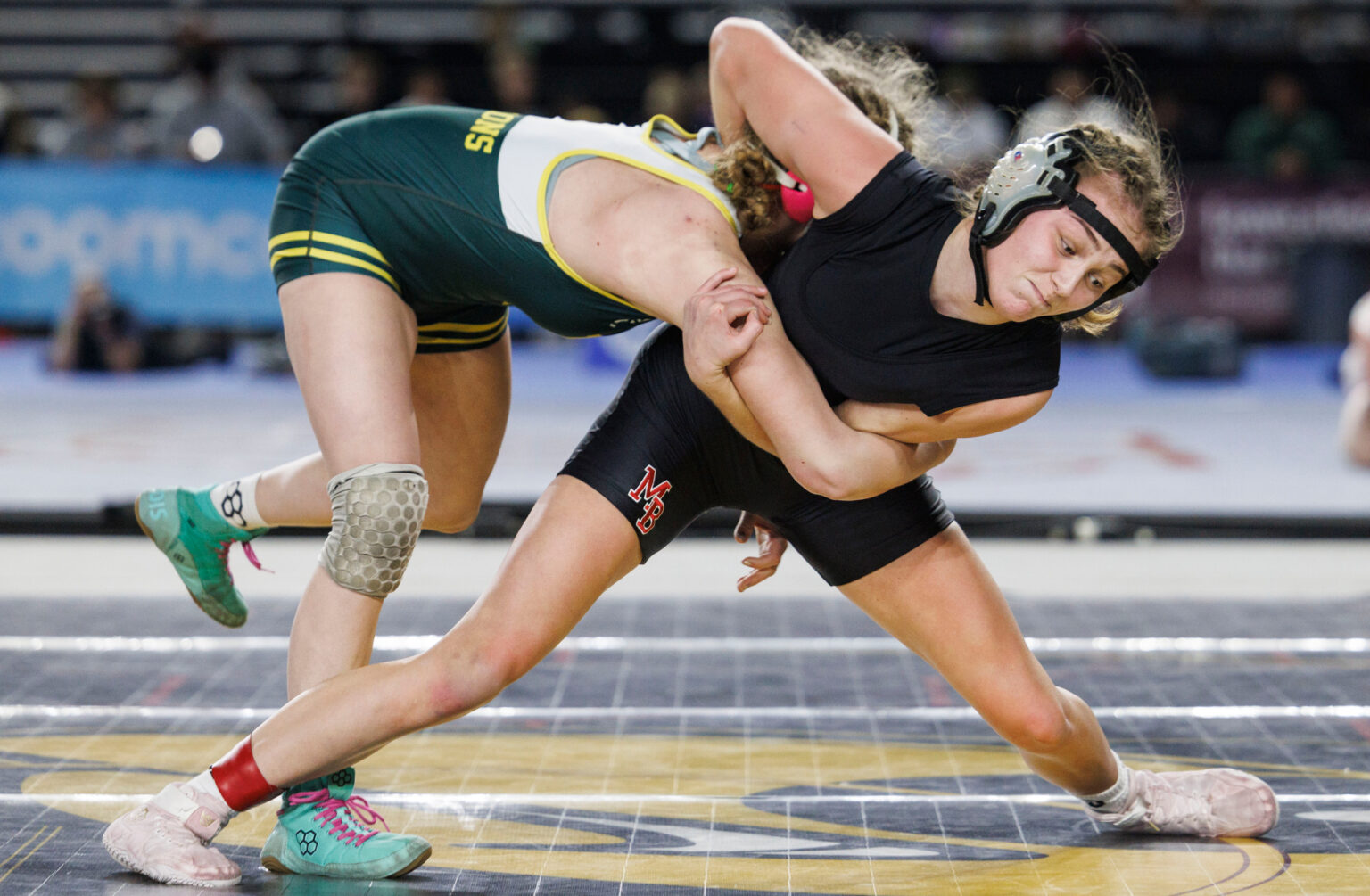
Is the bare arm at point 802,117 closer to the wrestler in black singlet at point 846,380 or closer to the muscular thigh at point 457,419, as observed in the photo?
the wrestler in black singlet at point 846,380

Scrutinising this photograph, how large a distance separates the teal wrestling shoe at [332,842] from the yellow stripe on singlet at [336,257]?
820 millimetres

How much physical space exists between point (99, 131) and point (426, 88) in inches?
74.1

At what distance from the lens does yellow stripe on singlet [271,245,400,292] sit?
8.16 feet

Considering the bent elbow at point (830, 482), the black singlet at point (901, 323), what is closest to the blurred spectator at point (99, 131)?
the black singlet at point (901, 323)

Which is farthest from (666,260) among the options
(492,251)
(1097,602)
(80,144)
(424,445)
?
(80,144)

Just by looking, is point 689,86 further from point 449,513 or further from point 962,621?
point 962,621

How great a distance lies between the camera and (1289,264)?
9172 mm

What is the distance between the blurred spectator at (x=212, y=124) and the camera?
8719 millimetres

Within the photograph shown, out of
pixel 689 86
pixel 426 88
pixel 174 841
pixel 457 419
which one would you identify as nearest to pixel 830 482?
pixel 457 419

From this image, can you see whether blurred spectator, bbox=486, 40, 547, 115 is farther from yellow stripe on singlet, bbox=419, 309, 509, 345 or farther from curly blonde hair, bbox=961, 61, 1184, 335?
curly blonde hair, bbox=961, 61, 1184, 335

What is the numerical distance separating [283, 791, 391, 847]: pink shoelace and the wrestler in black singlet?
63cm

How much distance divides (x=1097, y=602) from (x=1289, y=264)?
568 centimetres

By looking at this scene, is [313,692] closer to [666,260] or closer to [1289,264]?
[666,260]

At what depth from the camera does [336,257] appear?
249cm
